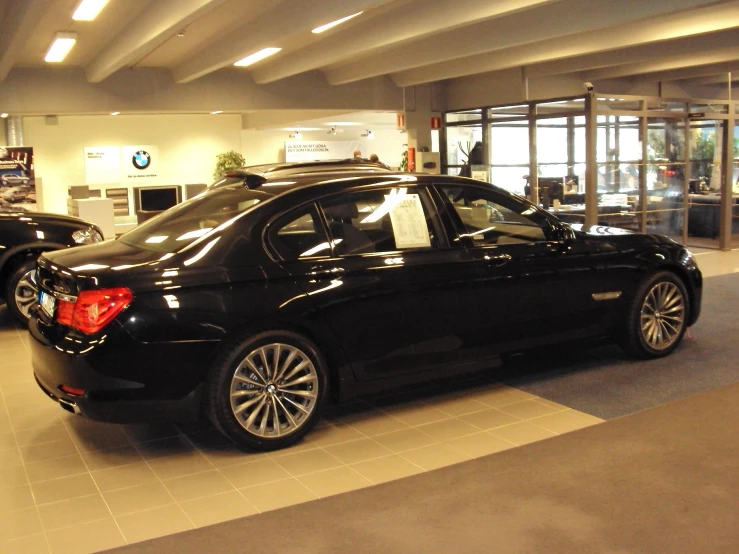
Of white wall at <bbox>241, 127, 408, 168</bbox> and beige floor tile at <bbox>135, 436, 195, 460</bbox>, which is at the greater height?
white wall at <bbox>241, 127, 408, 168</bbox>

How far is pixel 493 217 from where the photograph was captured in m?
5.31

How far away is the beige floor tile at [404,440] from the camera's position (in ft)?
14.4

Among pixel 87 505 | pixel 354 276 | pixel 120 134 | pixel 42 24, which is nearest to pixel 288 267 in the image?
pixel 354 276

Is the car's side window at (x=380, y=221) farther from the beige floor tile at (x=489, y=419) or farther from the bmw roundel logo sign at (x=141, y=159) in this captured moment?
the bmw roundel logo sign at (x=141, y=159)

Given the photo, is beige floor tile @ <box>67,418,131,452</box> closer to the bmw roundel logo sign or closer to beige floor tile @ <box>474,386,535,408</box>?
beige floor tile @ <box>474,386,535,408</box>

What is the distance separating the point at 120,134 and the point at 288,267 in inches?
678

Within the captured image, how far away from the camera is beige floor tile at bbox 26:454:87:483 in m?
4.13

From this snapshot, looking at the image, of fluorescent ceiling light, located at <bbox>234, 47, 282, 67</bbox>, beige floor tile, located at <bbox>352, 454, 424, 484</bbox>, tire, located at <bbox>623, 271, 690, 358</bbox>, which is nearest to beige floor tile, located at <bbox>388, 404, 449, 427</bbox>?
beige floor tile, located at <bbox>352, 454, 424, 484</bbox>

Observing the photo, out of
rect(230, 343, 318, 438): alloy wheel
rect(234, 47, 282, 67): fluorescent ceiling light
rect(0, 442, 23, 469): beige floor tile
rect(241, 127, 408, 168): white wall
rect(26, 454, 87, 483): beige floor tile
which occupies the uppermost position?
rect(234, 47, 282, 67): fluorescent ceiling light

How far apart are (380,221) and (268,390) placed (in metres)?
1.21

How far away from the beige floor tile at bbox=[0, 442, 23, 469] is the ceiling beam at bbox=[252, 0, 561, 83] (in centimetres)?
567

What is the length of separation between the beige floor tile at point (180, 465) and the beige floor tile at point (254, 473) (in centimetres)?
15

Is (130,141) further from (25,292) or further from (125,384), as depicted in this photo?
(125,384)

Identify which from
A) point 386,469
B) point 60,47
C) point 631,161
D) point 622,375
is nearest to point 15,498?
point 386,469
